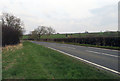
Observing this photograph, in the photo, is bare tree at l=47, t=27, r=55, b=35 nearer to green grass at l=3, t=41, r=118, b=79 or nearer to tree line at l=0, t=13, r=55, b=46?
tree line at l=0, t=13, r=55, b=46

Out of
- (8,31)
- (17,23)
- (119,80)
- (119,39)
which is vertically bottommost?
(119,80)

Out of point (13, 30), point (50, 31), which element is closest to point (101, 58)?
point (13, 30)

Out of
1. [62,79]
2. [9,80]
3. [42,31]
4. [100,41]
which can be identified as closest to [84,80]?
[62,79]

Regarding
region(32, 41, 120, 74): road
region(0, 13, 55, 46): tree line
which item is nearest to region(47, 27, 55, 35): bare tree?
region(0, 13, 55, 46): tree line

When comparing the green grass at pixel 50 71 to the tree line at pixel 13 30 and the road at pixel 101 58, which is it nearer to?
the road at pixel 101 58

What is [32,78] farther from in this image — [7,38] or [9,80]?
[7,38]

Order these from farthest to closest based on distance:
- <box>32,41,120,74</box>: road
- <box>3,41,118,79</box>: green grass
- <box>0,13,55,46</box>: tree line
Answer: <box>0,13,55,46</box>: tree line
<box>32,41,120,74</box>: road
<box>3,41,118,79</box>: green grass

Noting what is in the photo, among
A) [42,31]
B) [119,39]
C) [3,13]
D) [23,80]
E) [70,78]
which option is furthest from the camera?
[42,31]

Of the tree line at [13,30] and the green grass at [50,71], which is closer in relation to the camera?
the green grass at [50,71]

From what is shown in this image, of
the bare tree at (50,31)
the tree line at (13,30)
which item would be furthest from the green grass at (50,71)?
the bare tree at (50,31)

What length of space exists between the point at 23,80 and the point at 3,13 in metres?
45.8

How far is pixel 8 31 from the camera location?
22.7 metres

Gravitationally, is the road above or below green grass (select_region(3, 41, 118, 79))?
below

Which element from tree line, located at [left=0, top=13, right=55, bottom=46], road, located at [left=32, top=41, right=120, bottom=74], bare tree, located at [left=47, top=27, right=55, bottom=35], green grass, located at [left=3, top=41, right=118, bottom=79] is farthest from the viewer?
bare tree, located at [left=47, top=27, right=55, bottom=35]
